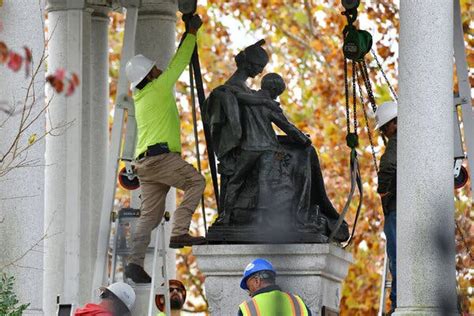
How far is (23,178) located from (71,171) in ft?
12.6

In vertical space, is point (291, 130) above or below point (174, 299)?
above

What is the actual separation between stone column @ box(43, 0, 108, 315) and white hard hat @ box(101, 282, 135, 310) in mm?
2278

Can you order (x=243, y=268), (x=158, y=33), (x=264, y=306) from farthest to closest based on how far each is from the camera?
(x=158, y=33) < (x=243, y=268) < (x=264, y=306)

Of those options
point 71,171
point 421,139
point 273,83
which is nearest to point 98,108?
point 71,171

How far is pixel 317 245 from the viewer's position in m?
18.0

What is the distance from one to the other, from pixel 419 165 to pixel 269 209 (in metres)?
2.30

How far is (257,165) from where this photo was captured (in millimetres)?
18734

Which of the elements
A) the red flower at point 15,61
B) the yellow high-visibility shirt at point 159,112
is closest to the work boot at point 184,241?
the yellow high-visibility shirt at point 159,112

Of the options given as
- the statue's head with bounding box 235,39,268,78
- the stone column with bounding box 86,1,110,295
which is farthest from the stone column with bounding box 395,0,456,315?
the stone column with bounding box 86,1,110,295

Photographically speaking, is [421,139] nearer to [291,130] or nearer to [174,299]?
[291,130]

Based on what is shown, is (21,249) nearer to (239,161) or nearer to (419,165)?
(239,161)

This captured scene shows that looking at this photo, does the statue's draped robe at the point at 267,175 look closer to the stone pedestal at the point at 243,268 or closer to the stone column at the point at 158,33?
the stone pedestal at the point at 243,268

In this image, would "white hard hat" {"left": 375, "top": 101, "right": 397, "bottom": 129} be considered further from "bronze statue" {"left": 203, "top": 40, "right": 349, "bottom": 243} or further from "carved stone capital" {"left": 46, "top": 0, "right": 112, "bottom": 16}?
"carved stone capital" {"left": 46, "top": 0, "right": 112, "bottom": 16}

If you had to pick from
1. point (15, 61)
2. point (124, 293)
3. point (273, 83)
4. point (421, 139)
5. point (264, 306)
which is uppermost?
point (273, 83)
